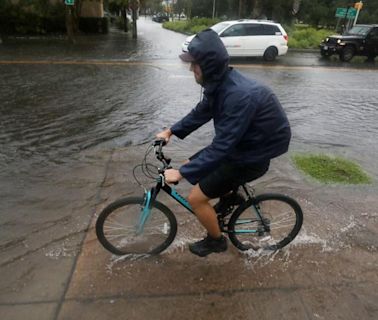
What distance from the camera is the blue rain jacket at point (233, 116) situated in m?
2.54

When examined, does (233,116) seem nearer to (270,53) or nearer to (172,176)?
(172,176)

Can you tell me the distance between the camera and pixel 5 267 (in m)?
3.26

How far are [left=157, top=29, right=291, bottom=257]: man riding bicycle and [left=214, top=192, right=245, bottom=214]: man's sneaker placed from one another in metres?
0.19

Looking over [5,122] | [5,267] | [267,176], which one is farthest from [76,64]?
[5,267]

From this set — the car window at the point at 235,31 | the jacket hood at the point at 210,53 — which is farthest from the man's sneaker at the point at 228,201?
the car window at the point at 235,31

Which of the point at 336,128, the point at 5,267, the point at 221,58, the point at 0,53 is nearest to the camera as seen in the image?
the point at 221,58

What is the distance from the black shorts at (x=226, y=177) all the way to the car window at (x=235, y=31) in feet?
46.1

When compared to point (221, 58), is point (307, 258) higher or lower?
lower

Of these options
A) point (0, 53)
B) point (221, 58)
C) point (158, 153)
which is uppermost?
point (221, 58)

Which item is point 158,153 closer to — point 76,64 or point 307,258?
point 307,258

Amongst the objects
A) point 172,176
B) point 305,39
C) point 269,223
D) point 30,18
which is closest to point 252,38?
point 305,39

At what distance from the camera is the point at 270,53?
16797 millimetres

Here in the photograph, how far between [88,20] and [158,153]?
27885 millimetres

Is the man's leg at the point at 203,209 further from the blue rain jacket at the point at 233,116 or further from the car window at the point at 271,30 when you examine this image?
the car window at the point at 271,30
